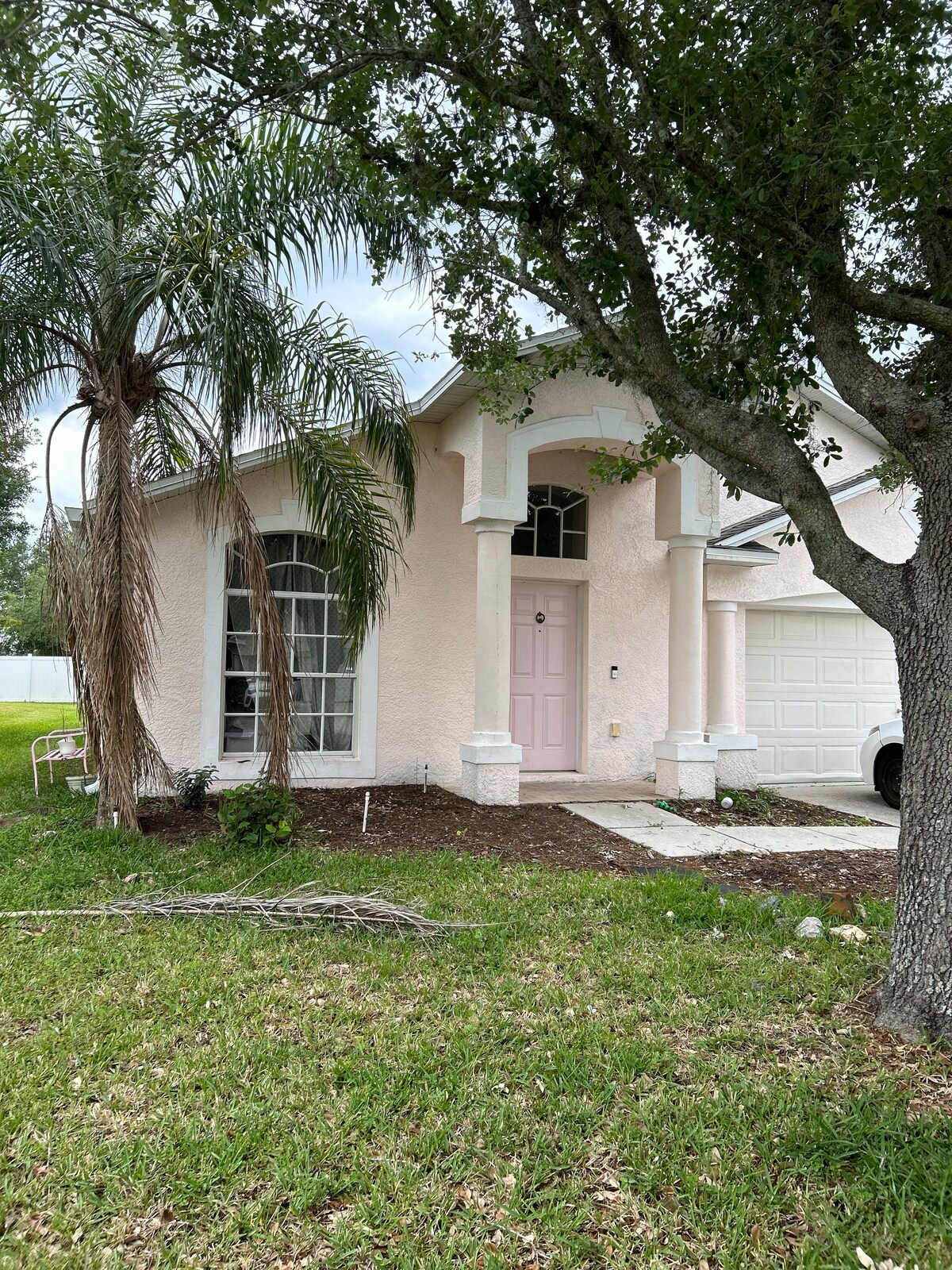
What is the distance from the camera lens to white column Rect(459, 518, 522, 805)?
324 inches

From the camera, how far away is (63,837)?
259 inches

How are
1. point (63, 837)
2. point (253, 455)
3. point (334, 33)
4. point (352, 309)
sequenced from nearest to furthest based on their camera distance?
point (334, 33)
point (63, 837)
point (352, 309)
point (253, 455)

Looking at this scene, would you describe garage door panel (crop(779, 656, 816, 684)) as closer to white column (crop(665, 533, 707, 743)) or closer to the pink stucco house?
the pink stucco house

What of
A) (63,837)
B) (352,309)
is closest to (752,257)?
(352,309)

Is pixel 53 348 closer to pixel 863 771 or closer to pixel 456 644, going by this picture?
pixel 456 644

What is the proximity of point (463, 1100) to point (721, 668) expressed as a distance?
7.89 metres

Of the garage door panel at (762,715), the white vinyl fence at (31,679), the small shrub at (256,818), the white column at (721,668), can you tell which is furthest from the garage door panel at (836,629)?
the white vinyl fence at (31,679)

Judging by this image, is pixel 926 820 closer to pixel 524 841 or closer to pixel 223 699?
pixel 524 841

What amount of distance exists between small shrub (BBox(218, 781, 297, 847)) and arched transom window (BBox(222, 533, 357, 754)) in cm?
228

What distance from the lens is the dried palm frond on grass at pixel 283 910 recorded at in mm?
4711

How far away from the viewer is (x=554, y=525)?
10.3m

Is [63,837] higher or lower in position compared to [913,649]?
lower

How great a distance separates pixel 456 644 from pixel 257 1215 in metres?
7.30

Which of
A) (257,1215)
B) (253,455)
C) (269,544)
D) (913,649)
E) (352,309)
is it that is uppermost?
(352,309)
